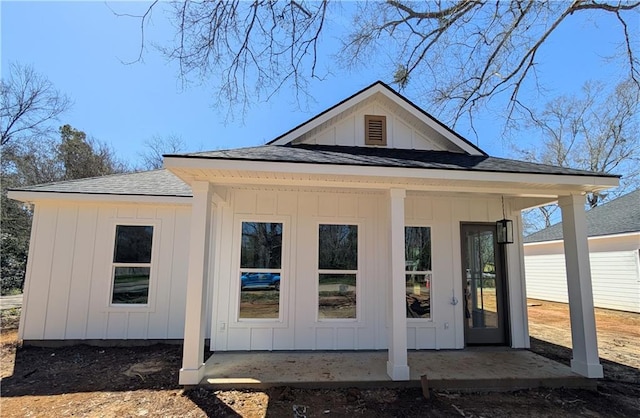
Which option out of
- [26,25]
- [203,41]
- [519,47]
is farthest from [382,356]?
[26,25]

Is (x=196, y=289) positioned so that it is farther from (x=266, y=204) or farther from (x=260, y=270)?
(x=266, y=204)

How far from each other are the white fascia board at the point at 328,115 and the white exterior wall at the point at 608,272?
36.7 ft

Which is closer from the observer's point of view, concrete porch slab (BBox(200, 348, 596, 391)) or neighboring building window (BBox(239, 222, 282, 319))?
concrete porch slab (BBox(200, 348, 596, 391))

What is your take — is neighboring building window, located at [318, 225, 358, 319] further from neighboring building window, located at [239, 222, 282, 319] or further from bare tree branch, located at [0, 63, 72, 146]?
bare tree branch, located at [0, 63, 72, 146]

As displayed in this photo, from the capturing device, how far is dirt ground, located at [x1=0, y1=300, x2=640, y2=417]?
3.98 meters

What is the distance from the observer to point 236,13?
4750 mm

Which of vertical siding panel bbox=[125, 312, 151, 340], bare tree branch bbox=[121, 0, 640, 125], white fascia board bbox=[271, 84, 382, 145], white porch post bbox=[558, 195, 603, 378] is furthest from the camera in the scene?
vertical siding panel bbox=[125, 312, 151, 340]

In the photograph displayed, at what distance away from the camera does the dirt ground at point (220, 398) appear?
3.98 m

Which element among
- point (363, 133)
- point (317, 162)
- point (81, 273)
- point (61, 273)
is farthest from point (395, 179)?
point (61, 273)

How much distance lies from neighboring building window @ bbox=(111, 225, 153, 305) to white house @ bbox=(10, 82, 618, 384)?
0.07 ft

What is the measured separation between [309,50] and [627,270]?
13.4 m

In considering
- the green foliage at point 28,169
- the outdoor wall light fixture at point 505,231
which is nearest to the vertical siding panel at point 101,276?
the outdoor wall light fixture at point 505,231

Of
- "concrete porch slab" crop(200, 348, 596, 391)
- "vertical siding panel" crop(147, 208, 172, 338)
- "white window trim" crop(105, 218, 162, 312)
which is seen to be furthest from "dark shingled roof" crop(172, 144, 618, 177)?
"white window trim" crop(105, 218, 162, 312)

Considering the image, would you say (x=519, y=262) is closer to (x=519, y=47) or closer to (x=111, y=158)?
(x=519, y=47)
